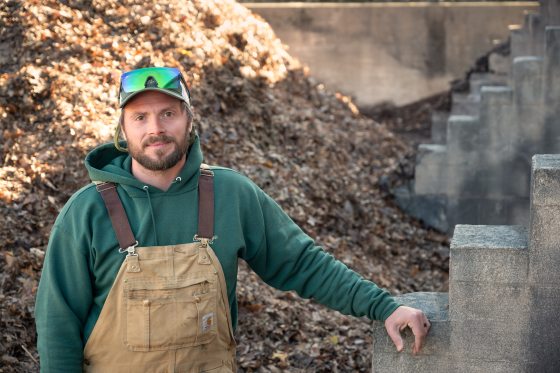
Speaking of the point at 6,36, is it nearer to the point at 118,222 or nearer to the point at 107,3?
the point at 107,3

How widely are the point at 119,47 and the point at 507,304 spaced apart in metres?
5.78

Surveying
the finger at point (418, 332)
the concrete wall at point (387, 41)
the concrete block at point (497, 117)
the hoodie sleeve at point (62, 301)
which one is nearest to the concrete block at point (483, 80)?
the concrete wall at point (387, 41)

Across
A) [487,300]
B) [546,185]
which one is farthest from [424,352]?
[546,185]

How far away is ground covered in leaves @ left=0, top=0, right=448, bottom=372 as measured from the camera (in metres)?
6.70

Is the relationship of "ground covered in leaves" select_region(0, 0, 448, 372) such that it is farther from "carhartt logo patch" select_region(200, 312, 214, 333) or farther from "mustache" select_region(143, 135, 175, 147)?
"mustache" select_region(143, 135, 175, 147)

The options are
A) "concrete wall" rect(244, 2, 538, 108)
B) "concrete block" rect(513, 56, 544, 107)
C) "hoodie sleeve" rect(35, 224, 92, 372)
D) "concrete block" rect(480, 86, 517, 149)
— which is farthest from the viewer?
"concrete wall" rect(244, 2, 538, 108)

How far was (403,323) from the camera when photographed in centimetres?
421

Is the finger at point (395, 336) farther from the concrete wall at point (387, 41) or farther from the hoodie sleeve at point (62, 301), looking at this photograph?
the concrete wall at point (387, 41)

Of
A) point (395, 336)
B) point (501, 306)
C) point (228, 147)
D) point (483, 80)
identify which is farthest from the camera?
point (483, 80)

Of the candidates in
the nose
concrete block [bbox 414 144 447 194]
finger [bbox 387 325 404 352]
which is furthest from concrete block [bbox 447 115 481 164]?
the nose

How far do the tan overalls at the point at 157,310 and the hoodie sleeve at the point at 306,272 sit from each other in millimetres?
389

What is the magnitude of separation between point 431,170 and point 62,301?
678cm

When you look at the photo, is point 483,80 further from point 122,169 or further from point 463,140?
point 122,169

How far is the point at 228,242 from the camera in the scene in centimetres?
399
